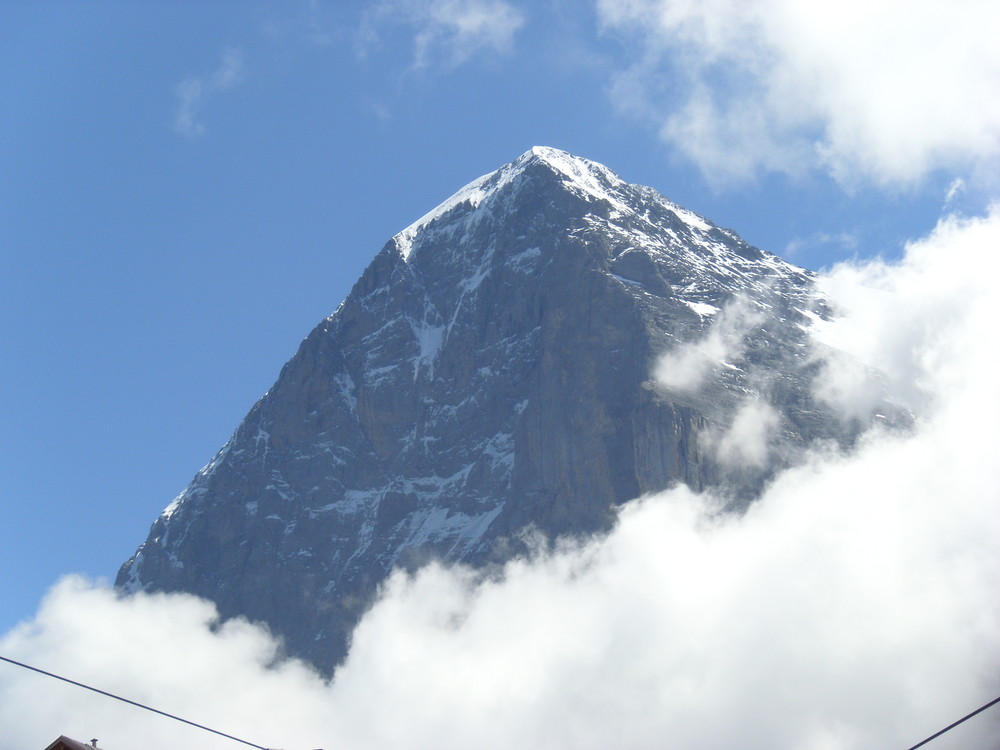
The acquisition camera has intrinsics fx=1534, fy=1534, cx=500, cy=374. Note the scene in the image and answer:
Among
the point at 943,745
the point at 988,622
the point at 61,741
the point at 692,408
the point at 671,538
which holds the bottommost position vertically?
the point at 61,741

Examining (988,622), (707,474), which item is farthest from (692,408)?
(988,622)

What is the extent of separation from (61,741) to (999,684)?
437 feet

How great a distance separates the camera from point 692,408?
200 m

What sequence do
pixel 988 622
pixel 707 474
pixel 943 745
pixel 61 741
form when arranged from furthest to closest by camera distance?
pixel 707 474, pixel 988 622, pixel 943 745, pixel 61 741

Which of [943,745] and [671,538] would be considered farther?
[671,538]

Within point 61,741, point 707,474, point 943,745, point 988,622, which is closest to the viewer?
point 61,741

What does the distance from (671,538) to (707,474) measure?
9599 millimetres

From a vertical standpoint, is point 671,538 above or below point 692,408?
below

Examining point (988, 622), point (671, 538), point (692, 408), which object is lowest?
point (988, 622)

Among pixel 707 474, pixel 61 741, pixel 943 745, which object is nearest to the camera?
pixel 61 741

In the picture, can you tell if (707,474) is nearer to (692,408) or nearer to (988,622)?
(692,408)

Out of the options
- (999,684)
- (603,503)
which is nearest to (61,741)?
(999,684)

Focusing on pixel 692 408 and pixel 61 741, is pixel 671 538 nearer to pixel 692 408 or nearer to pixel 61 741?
pixel 692 408

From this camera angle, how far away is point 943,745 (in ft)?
520
